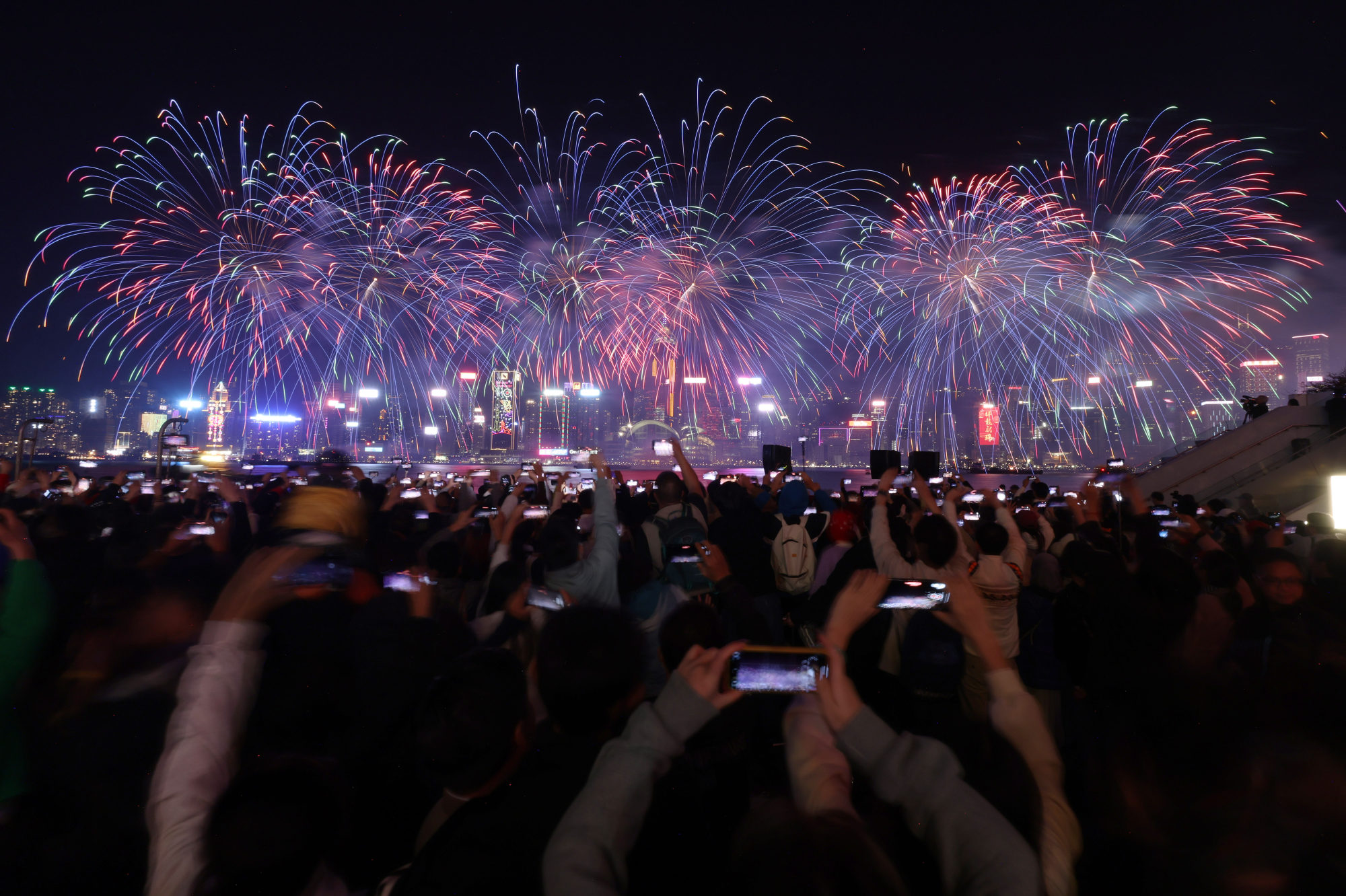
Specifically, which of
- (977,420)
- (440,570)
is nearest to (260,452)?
(977,420)

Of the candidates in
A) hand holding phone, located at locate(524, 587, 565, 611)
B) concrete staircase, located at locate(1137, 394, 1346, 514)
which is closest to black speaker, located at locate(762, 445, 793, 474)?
hand holding phone, located at locate(524, 587, 565, 611)

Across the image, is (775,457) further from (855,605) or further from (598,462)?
(855,605)

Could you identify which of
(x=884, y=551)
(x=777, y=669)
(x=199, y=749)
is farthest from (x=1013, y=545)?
(x=199, y=749)

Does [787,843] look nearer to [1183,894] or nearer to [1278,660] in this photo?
[1183,894]

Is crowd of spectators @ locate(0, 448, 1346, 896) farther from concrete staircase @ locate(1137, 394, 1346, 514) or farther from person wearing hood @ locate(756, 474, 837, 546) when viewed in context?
concrete staircase @ locate(1137, 394, 1346, 514)

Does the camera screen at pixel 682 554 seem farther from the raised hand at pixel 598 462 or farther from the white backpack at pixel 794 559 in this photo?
the white backpack at pixel 794 559

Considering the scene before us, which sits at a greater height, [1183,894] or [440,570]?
[440,570]

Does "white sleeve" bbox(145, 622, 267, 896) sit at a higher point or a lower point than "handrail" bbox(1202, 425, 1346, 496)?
higher
